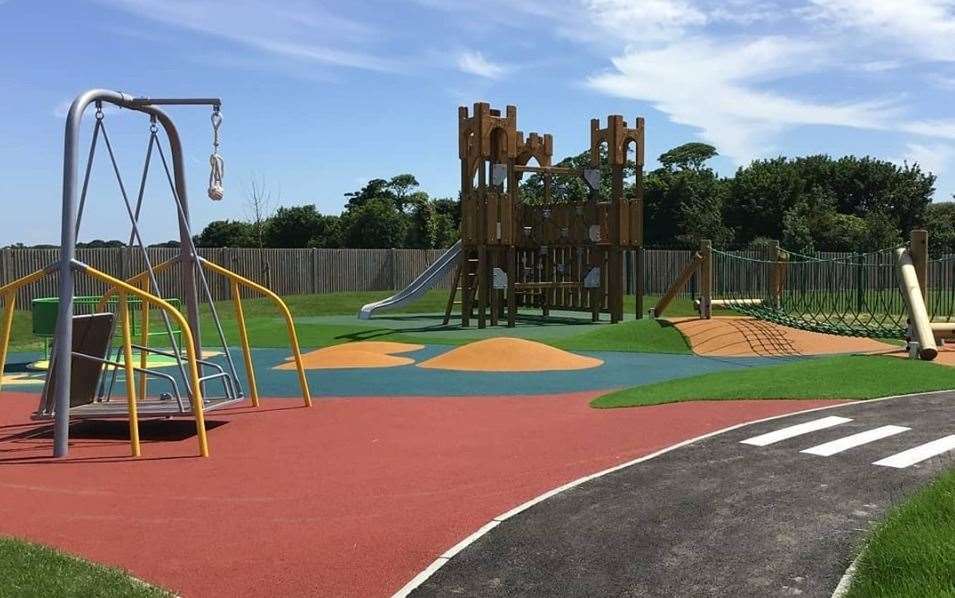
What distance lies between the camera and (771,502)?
641 cm

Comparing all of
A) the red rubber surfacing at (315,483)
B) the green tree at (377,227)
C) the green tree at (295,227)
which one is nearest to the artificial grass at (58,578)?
the red rubber surfacing at (315,483)

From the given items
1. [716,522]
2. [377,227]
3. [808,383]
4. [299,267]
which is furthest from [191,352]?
[377,227]

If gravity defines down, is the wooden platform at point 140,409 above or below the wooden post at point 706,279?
below

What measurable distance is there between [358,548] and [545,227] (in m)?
22.6

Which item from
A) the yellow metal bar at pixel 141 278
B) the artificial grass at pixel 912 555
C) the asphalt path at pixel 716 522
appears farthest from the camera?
the yellow metal bar at pixel 141 278

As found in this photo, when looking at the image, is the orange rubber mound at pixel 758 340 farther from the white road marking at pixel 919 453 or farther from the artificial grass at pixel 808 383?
the white road marking at pixel 919 453

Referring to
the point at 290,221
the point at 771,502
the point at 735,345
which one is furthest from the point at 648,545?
the point at 290,221

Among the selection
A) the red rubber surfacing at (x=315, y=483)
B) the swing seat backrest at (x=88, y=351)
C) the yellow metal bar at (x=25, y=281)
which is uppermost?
the yellow metal bar at (x=25, y=281)

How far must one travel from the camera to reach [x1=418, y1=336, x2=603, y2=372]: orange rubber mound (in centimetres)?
1620

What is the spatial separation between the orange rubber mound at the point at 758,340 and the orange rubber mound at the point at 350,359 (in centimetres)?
673

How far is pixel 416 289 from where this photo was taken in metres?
28.2

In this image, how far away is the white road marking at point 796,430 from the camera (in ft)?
28.2

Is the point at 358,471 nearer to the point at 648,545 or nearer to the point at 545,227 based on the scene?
the point at 648,545

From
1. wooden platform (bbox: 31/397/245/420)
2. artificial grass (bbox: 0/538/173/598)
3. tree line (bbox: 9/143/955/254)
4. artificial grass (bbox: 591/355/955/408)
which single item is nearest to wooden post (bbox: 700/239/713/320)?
artificial grass (bbox: 591/355/955/408)
